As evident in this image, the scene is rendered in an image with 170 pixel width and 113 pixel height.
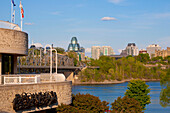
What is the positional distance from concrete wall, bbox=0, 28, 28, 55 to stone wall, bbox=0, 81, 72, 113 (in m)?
2.85

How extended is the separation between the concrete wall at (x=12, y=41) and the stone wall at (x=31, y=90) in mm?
2853

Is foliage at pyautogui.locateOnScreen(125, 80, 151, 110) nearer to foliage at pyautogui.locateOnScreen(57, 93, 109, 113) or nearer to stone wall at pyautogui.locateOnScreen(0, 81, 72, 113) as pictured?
foliage at pyautogui.locateOnScreen(57, 93, 109, 113)

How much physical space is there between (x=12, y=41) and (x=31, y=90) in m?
3.57

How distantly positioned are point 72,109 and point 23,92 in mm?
4136

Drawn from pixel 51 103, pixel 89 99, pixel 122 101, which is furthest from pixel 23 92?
pixel 122 101

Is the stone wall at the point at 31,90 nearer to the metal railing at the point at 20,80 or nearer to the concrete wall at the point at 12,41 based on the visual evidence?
the metal railing at the point at 20,80

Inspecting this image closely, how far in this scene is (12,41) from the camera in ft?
67.8

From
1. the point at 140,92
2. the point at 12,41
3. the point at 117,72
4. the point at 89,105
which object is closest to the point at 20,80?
the point at 12,41

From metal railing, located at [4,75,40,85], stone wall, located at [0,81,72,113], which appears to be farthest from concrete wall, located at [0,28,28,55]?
stone wall, located at [0,81,72,113]

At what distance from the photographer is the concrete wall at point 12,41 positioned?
2017 centimetres

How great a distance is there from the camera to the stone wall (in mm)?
17906

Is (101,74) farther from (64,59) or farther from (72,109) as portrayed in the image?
(72,109)

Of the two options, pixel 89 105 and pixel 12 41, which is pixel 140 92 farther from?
pixel 12 41

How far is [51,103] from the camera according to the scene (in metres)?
21.3
